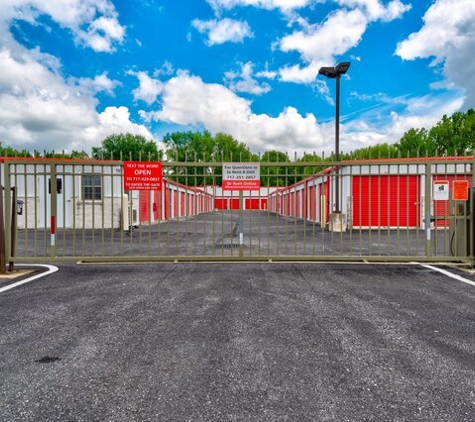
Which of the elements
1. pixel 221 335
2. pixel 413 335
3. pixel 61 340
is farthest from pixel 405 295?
pixel 61 340

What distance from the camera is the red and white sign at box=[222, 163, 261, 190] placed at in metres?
7.90

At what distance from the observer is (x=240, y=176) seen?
26.1 feet

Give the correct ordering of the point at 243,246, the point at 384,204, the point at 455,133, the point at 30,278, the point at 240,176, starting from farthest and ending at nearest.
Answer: the point at 455,133, the point at 384,204, the point at 243,246, the point at 240,176, the point at 30,278

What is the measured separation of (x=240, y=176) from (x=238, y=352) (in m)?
5.17

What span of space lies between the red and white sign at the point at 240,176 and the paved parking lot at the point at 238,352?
2.74m

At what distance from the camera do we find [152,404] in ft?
8.13

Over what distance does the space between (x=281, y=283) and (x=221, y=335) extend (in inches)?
105

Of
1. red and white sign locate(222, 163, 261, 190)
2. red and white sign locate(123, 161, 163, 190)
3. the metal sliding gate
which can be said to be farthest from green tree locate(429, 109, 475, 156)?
red and white sign locate(123, 161, 163, 190)

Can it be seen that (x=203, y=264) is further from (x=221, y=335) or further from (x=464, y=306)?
(x=464, y=306)

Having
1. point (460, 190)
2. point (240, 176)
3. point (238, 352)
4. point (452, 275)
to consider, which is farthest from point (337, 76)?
point (238, 352)

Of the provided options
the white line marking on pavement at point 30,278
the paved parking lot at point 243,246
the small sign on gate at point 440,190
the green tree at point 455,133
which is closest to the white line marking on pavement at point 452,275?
the paved parking lot at point 243,246

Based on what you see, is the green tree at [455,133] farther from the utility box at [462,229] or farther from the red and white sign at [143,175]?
the red and white sign at [143,175]

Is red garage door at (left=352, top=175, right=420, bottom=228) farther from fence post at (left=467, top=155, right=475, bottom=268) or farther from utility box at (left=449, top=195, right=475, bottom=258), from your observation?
fence post at (left=467, top=155, right=475, bottom=268)

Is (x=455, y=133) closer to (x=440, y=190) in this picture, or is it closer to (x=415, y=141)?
(x=415, y=141)
